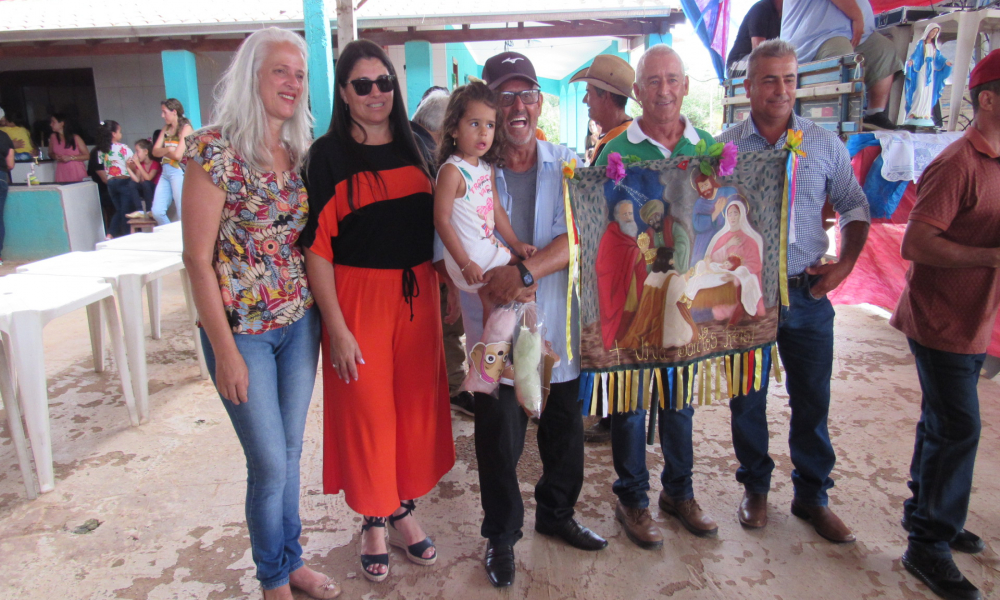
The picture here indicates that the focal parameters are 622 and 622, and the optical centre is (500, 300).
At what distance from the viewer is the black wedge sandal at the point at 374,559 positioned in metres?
2.43

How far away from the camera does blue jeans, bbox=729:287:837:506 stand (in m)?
2.53

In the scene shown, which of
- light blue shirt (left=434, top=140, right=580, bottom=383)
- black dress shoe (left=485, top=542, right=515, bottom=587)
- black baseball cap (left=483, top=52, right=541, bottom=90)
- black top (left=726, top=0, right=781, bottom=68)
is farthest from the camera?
black top (left=726, top=0, right=781, bottom=68)

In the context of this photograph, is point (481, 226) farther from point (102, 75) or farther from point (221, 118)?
point (102, 75)

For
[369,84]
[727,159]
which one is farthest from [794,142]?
[369,84]

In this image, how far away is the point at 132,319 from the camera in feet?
12.6

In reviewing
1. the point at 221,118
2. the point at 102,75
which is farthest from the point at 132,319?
the point at 102,75

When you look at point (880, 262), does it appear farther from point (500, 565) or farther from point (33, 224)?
point (33, 224)

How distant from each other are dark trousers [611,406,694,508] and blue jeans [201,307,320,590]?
1266 mm

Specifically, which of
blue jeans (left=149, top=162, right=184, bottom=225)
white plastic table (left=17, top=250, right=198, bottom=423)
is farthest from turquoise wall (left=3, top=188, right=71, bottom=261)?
white plastic table (left=17, top=250, right=198, bottom=423)

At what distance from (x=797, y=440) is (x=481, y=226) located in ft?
5.48

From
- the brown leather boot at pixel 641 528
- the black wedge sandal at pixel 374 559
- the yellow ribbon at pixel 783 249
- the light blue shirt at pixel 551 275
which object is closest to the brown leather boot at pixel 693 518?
the brown leather boot at pixel 641 528

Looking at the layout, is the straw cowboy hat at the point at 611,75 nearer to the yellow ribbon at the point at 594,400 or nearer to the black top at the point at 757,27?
the yellow ribbon at the point at 594,400

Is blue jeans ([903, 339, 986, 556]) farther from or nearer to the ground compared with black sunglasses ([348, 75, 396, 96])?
nearer to the ground

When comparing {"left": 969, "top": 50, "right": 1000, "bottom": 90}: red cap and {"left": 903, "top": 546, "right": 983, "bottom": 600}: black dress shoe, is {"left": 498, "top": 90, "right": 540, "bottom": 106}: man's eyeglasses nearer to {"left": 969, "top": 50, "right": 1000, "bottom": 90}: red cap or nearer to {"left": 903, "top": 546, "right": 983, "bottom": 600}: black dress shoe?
{"left": 969, "top": 50, "right": 1000, "bottom": 90}: red cap
